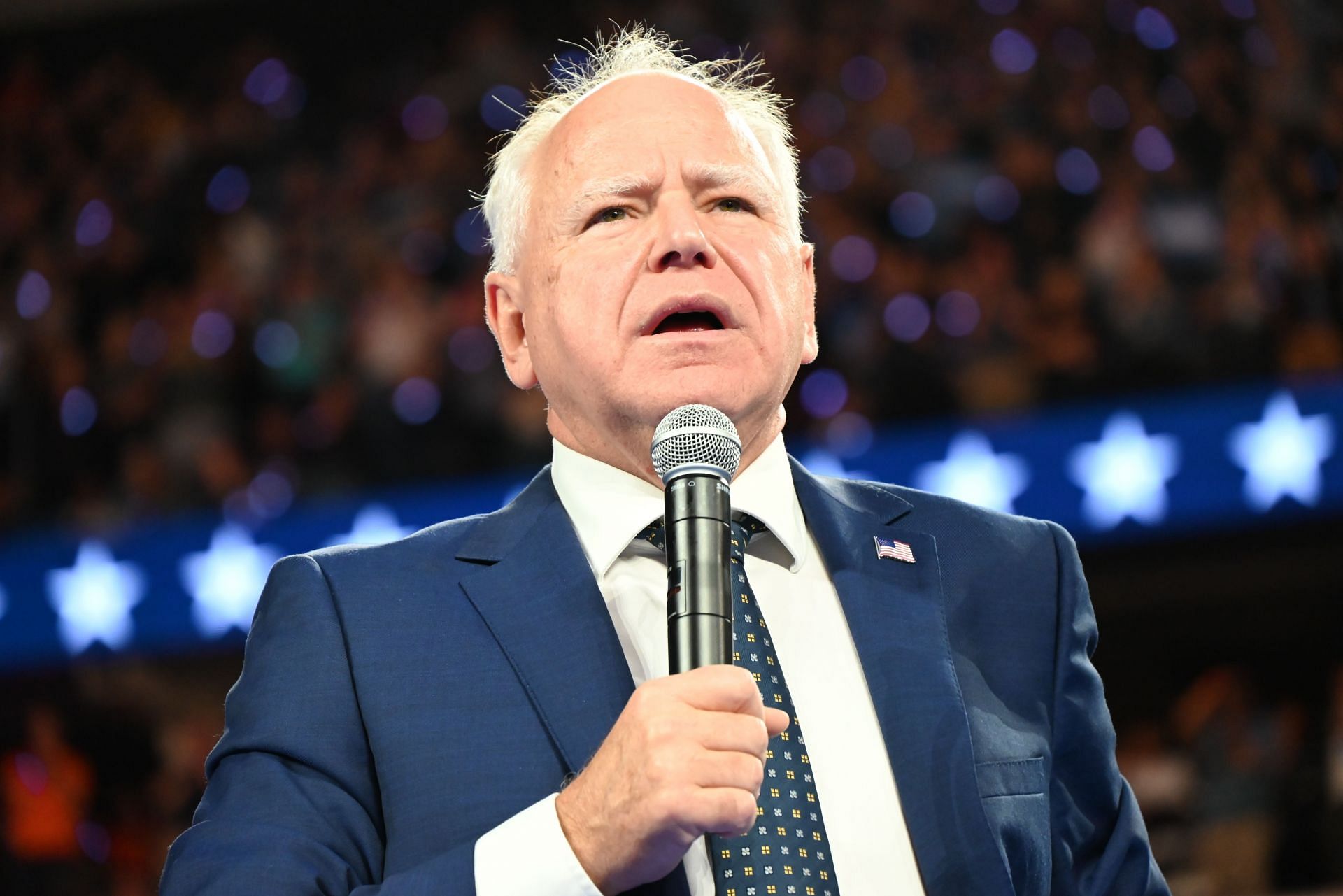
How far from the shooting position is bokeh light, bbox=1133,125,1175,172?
203 inches

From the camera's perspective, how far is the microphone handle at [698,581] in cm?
101

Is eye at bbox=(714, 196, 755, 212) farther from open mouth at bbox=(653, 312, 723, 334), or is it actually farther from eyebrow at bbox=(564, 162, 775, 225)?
open mouth at bbox=(653, 312, 723, 334)

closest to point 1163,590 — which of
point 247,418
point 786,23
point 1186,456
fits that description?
point 1186,456

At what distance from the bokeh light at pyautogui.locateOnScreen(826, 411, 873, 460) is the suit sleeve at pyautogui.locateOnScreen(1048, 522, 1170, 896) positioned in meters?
3.30

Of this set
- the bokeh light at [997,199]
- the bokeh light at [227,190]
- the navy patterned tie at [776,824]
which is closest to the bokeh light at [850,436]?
the bokeh light at [997,199]

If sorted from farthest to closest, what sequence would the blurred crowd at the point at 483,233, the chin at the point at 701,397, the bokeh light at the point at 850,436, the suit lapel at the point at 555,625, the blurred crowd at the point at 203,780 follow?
the blurred crowd at the point at 483,233 < the bokeh light at the point at 850,436 < the blurred crowd at the point at 203,780 < the chin at the point at 701,397 < the suit lapel at the point at 555,625

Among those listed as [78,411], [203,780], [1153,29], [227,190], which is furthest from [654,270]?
[227,190]

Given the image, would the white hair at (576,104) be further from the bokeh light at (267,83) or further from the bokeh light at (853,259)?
the bokeh light at (267,83)

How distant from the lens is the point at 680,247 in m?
1.42

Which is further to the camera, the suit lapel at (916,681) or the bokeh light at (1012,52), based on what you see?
the bokeh light at (1012,52)

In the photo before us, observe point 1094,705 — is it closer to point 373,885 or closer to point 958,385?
point 373,885

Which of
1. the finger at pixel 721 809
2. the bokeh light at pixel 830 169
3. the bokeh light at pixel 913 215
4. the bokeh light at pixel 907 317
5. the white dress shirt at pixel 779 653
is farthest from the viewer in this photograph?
the bokeh light at pixel 830 169

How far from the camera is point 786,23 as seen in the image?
6.24 m

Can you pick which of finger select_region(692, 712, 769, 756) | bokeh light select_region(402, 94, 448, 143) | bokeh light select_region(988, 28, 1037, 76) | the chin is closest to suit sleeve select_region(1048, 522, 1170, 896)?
the chin
